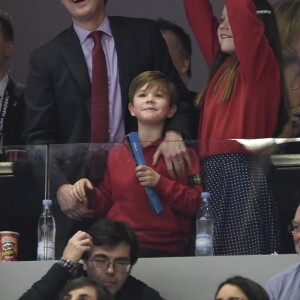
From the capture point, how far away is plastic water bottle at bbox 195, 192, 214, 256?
995 cm

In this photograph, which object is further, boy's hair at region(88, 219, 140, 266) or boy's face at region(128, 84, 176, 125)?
boy's face at region(128, 84, 176, 125)

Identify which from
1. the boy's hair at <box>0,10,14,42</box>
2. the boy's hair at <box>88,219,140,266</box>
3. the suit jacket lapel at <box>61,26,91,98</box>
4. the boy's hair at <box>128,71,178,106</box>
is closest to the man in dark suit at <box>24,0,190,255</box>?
the suit jacket lapel at <box>61,26,91,98</box>

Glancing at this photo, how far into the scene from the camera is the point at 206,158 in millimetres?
10133

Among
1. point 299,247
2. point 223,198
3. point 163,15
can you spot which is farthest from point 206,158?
point 163,15

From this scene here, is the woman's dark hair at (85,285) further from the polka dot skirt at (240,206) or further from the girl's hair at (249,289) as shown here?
the polka dot skirt at (240,206)

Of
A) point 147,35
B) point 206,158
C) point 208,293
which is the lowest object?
point 208,293

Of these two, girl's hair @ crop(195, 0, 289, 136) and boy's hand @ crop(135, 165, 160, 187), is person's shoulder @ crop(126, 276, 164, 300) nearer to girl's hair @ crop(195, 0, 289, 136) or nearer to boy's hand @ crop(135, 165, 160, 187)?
boy's hand @ crop(135, 165, 160, 187)

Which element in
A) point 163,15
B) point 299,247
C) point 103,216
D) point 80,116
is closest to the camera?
point 299,247

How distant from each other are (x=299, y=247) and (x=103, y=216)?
122 centimetres

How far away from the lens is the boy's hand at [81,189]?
398 inches

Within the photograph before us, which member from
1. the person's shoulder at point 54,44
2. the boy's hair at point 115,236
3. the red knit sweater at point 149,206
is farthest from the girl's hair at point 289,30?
the boy's hair at point 115,236

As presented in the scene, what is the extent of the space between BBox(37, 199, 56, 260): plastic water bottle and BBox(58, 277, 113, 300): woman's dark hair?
3.68ft

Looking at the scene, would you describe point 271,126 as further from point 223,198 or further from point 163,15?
point 163,15

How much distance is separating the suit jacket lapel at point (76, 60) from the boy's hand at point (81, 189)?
2.64 feet
